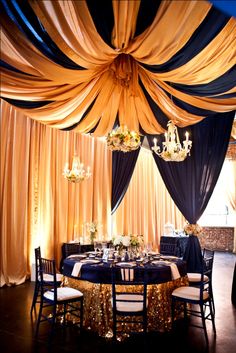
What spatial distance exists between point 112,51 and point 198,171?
12.6 feet

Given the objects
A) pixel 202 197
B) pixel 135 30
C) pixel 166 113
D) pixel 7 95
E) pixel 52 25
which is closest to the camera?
pixel 52 25

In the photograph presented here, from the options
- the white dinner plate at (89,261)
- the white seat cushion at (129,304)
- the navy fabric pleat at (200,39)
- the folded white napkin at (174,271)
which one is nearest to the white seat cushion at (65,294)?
the white dinner plate at (89,261)

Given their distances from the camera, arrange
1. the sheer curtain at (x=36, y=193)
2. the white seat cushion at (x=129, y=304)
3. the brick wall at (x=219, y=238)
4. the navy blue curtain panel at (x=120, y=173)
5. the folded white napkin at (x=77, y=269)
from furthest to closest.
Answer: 1. the brick wall at (x=219, y=238)
2. the navy blue curtain panel at (x=120, y=173)
3. the sheer curtain at (x=36, y=193)
4. the folded white napkin at (x=77, y=269)
5. the white seat cushion at (x=129, y=304)

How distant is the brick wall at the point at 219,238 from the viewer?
39.6ft

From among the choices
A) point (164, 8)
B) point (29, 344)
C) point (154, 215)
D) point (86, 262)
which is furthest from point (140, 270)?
point (154, 215)

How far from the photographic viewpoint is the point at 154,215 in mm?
11508

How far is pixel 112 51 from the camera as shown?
360 cm

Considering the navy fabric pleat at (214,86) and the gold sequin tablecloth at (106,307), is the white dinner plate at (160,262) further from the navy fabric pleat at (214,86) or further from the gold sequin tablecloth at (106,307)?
the navy fabric pleat at (214,86)

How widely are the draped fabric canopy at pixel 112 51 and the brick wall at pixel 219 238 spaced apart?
816cm

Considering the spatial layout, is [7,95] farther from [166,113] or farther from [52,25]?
[166,113]

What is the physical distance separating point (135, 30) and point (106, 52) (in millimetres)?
431

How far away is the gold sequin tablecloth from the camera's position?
390cm

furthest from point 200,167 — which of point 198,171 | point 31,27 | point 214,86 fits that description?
point 31,27

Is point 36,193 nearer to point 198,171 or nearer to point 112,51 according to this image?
point 198,171
